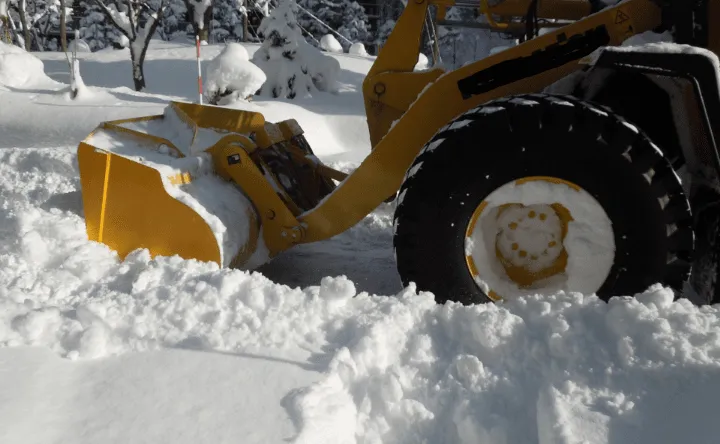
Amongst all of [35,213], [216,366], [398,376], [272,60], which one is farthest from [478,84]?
[272,60]

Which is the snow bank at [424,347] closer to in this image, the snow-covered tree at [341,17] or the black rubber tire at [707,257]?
the black rubber tire at [707,257]

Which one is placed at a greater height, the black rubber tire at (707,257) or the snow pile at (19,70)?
the black rubber tire at (707,257)

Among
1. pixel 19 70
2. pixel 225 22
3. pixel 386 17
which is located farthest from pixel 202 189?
pixel 225 22

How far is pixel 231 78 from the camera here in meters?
12.6

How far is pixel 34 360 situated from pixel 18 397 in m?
0.25

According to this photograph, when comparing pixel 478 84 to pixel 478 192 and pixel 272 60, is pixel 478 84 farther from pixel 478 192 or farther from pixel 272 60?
pixel 272 60

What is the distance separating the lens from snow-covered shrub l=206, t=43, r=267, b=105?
1254cm

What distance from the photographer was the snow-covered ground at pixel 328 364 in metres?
1.86

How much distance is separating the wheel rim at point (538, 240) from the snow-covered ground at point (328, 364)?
330 millimetres

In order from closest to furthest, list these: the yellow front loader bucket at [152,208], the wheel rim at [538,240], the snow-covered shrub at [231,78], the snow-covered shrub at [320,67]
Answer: the wheel rim at [538,240] → the yellow front loader bucket at [152,208] → the snow-covered shrub at [231,78] → the snow-covered shrub at [320,67]

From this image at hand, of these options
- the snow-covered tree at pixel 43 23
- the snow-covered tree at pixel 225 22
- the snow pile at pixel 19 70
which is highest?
the snow-covered tree at pixel 225 22

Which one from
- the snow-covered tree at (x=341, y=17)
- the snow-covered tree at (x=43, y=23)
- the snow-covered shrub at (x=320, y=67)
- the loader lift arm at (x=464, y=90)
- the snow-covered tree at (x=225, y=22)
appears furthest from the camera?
the snow-covered tree at (x=225, y=22)

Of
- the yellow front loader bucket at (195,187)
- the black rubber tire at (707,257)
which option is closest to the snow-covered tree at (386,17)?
the yellow front loader bucket at (195,187)

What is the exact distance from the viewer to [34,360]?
2.17 metres
